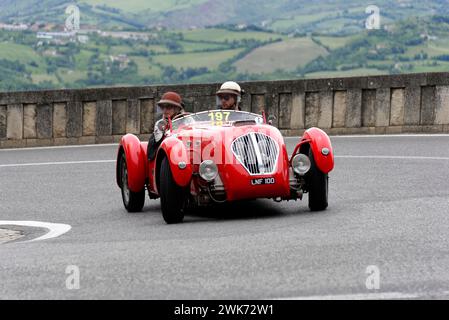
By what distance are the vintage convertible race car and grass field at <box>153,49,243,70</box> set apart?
365ft

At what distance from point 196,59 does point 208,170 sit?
122551 millimetres

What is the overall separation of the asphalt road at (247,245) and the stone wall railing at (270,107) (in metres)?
6.21

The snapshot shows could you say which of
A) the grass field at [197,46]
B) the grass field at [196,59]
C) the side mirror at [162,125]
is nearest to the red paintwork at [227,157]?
the side mirror at [162,125]

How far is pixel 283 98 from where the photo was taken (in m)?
24.4

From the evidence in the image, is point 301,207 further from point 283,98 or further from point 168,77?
point 168,77

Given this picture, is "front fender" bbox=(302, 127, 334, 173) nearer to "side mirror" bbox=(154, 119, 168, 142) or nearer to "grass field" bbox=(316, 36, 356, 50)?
"side mirror" bbox=(154, 119, 168, 142)

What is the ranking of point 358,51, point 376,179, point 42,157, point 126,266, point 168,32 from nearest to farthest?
1. point 126,266
2. point 376,179
3. point 42,157
4. point 358,51
5. point 168,32

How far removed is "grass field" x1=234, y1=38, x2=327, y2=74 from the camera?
401ft

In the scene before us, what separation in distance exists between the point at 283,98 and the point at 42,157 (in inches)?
202

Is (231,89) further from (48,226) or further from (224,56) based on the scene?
(224,56)

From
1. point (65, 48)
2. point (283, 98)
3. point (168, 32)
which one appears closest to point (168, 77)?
point (65, 48)

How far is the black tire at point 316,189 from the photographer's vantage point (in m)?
12.3

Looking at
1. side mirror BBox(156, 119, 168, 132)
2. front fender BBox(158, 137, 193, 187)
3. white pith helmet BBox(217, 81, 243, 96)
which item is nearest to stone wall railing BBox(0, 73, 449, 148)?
white pith helmet BBox(217, 81, 243, 96)

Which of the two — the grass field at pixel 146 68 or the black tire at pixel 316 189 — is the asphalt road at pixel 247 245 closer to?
the black tire at pixel 316 189
